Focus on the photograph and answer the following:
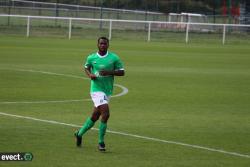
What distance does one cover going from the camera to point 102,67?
529 inches

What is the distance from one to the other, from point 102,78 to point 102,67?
20cm

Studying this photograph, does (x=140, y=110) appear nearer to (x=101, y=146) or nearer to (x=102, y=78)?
(x=102, y=78)

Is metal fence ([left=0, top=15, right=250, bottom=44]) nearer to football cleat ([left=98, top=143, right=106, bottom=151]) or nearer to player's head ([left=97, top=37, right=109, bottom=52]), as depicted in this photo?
player's head ([left=97, top=37, right=109, bottom=52])

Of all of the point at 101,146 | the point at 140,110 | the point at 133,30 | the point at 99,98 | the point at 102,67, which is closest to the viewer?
the point at 101,146

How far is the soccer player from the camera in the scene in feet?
43.3

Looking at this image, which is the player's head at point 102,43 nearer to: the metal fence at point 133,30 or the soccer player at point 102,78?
the soccer player at point 102,78

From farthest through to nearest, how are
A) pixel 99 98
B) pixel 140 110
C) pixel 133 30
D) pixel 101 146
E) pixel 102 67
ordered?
pixel 133 30 → pixel 140 110 → pixel 102 67 → pixel 99 98 → pixel 101 146

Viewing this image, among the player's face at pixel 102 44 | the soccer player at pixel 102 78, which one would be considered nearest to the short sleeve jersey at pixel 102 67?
the soccer player at pixel 102 78

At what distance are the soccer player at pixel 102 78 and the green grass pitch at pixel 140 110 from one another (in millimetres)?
459

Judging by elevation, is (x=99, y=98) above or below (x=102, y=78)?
below

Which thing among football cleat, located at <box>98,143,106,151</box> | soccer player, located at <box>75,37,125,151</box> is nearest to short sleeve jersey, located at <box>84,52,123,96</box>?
soccer player, located at <box>75,37,125,151</box>

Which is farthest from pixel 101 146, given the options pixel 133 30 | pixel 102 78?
pixel 133 30

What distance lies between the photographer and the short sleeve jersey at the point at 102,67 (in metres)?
13.4

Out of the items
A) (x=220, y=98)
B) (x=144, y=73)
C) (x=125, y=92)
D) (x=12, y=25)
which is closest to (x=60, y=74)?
(x=144, y=73)
